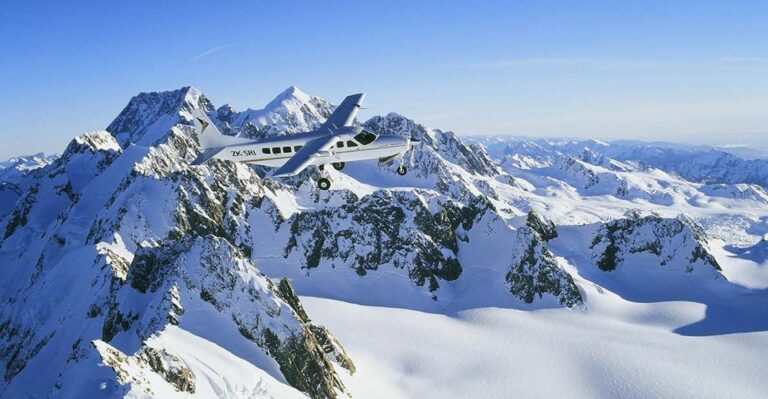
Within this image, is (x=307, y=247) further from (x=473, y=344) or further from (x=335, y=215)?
(x=473, y=344)

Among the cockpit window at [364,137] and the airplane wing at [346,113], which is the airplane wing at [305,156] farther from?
the airplane wing at [346,113]

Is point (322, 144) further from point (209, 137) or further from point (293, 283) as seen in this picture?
point (293, 283)

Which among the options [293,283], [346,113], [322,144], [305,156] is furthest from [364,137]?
[293,283]

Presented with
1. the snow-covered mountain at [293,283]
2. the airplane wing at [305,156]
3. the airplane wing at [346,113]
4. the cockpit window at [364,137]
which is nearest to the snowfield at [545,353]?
the snow-covered mountain at [293,283]

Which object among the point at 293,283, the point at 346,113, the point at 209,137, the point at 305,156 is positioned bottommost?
the point at 293,283

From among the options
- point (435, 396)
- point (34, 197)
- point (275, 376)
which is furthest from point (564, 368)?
point (34, 197)

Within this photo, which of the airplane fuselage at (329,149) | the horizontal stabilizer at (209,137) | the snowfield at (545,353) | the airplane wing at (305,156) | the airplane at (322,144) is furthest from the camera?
the snowfield at (545,353)

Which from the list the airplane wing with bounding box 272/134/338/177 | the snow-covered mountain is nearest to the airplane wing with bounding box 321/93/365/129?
the airplane wing with bounding box 272/134/338/177

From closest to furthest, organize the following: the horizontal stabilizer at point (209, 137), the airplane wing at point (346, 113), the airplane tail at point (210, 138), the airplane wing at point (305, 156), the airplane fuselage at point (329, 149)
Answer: the airplane wing at point (305, 156), the airplane fuselage at point (329, 149), the airplane tail at point (210, 138), the horizontal stabilizer at point (209, 137), the airplane wing at point (346, 113)
